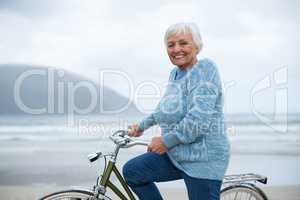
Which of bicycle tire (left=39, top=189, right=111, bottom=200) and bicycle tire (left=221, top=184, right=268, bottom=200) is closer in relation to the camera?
bicycle tire (left=39, top=189, right=111, bottom=200)

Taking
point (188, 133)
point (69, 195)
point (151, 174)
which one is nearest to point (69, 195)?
point (69, 195)

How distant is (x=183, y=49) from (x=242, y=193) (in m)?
0.67

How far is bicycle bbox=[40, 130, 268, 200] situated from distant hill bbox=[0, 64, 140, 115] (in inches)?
25.8

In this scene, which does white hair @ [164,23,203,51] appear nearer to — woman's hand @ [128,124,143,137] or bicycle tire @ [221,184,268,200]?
woman's hand @ [128,124,143,137]

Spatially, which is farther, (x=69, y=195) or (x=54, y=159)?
(x=54, y=159)

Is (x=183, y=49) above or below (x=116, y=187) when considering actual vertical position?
above

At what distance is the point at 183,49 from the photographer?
161 centimetres

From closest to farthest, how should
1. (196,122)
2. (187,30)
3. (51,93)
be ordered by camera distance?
(196,122)
(187,30)
(51,93)

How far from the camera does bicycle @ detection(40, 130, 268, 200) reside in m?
1.57

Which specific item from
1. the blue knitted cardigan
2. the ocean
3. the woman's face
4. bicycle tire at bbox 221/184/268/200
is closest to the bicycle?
bicycle tire at bbox 221/184/268/200

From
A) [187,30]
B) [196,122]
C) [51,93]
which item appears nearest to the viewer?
[196,122]

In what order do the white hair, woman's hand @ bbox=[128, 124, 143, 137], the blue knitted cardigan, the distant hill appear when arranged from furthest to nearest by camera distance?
the distant hill < woman's hand @ bbox=[128, 124, 143, 137] < the white hair < the blue knitted cardigan

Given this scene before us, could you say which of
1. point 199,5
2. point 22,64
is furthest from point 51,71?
point 199,5

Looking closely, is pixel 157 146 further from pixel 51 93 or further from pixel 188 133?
pixel 51 93
